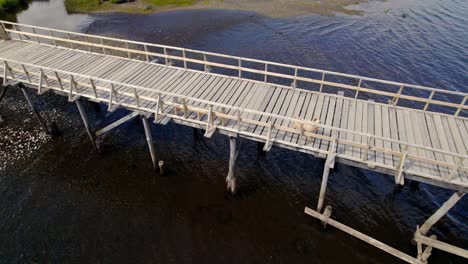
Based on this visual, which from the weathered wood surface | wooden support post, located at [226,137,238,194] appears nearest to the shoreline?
the weathered wood surface

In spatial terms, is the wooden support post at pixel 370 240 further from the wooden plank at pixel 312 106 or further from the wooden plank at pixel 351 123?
the wooden plank at pixel 312 106

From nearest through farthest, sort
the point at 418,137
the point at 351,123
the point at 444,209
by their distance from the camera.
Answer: the point at 444,209 < the point at 418,137 < the point at 351,123

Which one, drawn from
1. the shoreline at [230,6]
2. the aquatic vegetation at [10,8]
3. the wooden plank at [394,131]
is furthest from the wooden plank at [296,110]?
the aquatic vegetation at [10,8]

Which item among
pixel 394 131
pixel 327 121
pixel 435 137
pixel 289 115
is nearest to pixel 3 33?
pixel 289 115

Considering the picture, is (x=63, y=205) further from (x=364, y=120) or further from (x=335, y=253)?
(x=364, y=120)

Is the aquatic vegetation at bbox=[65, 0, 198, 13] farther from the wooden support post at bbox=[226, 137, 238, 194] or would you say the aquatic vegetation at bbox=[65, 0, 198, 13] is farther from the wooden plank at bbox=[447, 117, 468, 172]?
the wooden plank at bbox=[447, 117, 468, 172]

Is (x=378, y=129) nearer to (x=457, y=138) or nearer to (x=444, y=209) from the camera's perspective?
(x=457, y=138)

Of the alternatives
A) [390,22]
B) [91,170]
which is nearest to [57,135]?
[91,170]
